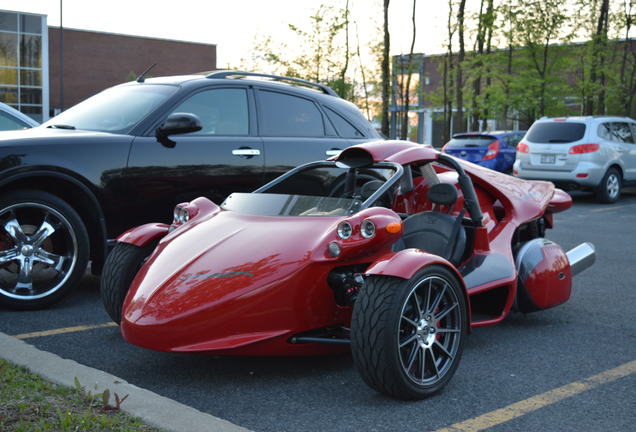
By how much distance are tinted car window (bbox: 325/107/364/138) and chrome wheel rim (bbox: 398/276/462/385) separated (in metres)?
3.69

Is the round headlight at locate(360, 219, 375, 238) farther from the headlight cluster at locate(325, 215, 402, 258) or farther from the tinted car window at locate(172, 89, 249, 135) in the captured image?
the tinted car window at locate(172, 89, 249, 135)

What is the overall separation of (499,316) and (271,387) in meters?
1.72

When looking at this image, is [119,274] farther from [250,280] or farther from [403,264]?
[403,264]

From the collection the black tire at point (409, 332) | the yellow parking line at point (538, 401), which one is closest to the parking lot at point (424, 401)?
the yellow parking line at point (538, 401)

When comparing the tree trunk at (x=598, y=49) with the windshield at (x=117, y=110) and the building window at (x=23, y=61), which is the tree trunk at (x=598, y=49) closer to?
the windshield at (x=117, y=110)

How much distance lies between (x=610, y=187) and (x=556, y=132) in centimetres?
156

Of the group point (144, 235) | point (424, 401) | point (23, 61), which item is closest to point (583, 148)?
point (144, 235)

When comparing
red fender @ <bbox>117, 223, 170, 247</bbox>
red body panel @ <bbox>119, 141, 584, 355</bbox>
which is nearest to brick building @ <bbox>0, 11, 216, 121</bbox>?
red fender @ <bbox>117, 223, 170, 247</bbox>

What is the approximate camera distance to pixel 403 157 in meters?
5.09

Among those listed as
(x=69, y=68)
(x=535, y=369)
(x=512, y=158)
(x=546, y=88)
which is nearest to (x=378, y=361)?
(x=535, y=369)

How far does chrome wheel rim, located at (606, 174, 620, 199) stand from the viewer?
16.4 meters

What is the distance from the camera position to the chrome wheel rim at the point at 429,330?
4098mm

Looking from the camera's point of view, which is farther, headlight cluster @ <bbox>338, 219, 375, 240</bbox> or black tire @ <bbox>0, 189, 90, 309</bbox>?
black tire @ <bbox>0, 189, 90, 309</bbox>

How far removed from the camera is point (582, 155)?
16172 mm
